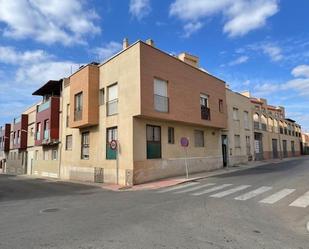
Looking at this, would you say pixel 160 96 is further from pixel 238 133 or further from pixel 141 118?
pixel 238 133

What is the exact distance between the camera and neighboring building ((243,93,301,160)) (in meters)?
37.5

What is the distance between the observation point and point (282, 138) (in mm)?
47844

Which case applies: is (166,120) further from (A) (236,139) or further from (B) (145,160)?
(A) (236,139)

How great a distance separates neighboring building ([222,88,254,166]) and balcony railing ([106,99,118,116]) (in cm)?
1220

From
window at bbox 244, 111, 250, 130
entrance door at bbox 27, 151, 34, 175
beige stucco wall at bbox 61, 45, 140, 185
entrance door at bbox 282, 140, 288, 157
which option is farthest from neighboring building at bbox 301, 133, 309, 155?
beige stucco wall at bbox 61, 45, 140, 185

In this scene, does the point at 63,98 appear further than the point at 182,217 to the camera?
Yes

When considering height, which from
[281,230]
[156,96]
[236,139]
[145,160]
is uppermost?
[156,96]

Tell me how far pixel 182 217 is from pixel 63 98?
2261cm

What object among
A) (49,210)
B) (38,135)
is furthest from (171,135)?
(38,135)

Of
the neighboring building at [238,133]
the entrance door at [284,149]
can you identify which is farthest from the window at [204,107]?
the entrance door at [284,149]

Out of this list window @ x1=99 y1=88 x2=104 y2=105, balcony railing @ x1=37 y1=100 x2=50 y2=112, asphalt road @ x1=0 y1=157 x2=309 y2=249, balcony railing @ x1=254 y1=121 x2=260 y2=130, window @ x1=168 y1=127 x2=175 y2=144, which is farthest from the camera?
balcony railing @ x1=254 y1=121 x2=260 y2=130

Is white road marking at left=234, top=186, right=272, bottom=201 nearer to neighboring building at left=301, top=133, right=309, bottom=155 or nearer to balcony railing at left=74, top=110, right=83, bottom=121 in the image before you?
balcony railing at left=74, top=110, right=83, bottom=121

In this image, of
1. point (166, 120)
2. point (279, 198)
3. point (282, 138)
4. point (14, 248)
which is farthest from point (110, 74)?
point (282, 138)

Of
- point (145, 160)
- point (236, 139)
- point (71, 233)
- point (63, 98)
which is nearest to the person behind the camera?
point (71, 233)
